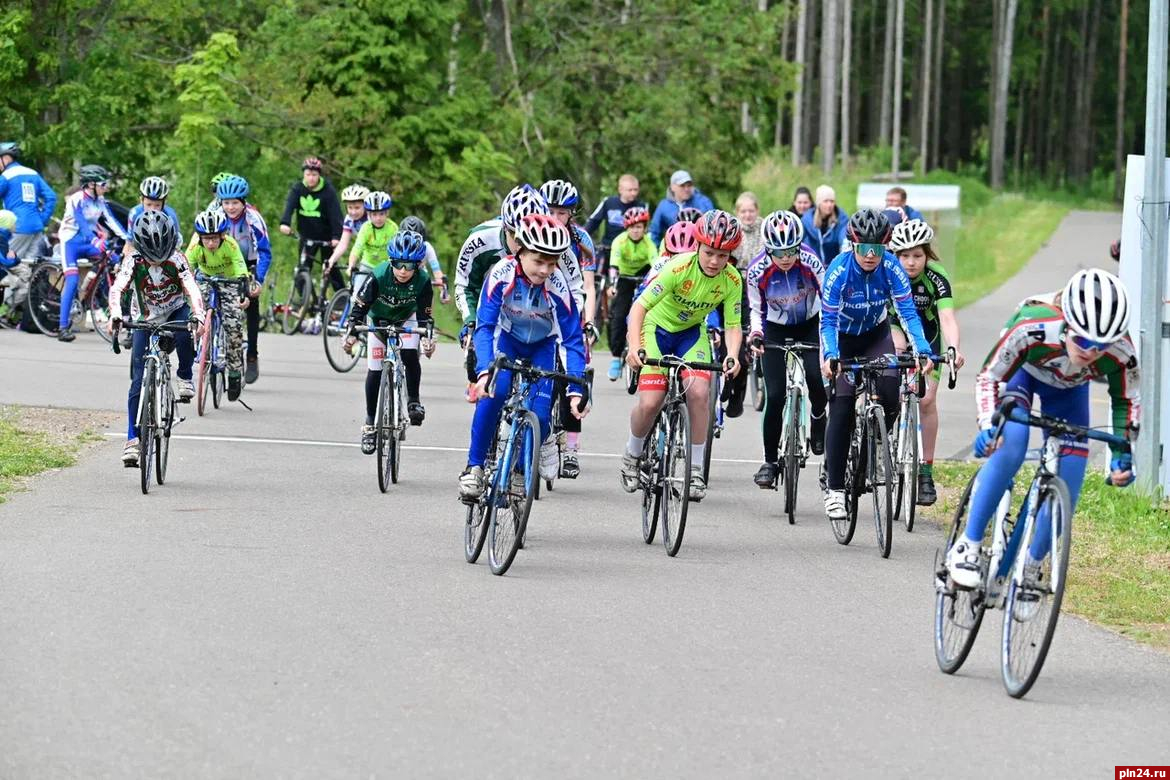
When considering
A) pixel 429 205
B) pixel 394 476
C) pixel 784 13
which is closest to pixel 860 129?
pixel 784 13

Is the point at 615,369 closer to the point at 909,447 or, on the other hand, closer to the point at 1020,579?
the point at 909,447

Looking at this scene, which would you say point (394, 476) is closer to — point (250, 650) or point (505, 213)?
point (505, 213)

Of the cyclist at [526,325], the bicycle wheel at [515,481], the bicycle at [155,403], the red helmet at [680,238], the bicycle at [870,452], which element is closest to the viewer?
the bicycle wheel at [515,481]

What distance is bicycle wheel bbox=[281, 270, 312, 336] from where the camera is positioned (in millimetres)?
25422

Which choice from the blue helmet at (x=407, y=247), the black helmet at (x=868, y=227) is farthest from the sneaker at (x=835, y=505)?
the blue helmet at (x=407, y=247)

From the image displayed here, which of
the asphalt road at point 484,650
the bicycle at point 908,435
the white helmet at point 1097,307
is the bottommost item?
the asphalt road at point 484,650

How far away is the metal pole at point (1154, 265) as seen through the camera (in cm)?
A: 1355

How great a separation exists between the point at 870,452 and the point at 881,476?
237 mm

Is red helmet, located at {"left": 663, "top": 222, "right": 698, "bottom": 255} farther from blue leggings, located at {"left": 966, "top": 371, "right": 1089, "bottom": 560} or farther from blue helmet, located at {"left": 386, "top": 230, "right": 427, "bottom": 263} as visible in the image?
blue leggings, located at {"left": 966, "top": 371, "right": 1089, "bottom": 560}

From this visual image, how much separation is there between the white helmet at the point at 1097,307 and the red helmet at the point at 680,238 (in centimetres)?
513

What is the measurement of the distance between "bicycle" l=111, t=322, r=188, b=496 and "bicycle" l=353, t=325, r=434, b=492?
1.33m

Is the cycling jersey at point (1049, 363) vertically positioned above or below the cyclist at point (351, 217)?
below

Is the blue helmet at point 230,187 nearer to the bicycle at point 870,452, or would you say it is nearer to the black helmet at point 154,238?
the black helmet at point 154,238

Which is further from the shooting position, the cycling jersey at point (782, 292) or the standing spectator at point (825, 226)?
the standing spectator at point (825, 226)
